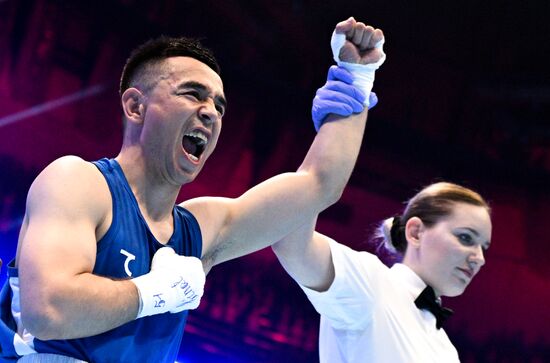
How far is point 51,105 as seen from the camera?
12.5 ft

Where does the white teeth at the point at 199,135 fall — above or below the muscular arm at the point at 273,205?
above

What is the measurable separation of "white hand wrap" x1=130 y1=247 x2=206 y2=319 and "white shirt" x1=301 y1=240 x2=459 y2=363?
0.80 meters

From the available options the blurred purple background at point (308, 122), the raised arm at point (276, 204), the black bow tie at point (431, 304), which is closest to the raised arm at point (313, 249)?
the raised arm at point (276, 204)

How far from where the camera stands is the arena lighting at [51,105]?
3636mm

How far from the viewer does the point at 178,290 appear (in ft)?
3.87

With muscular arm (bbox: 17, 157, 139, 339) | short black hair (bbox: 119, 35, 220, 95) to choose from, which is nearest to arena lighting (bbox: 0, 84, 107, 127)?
short black hair (bbox: 119, 35, 220, 95)

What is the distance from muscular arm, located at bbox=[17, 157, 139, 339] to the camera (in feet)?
3.46

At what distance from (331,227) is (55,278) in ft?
11.6

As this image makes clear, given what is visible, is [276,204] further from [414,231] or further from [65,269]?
[414,231]

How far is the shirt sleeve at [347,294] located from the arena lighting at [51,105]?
87.8 inches

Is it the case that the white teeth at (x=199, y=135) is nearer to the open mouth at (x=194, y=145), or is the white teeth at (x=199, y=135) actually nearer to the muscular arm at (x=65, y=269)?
the open mouth at (x=194, y=145)

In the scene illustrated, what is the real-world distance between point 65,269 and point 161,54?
0.56 metres

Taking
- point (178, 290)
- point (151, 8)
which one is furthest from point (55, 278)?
point (151, 8)

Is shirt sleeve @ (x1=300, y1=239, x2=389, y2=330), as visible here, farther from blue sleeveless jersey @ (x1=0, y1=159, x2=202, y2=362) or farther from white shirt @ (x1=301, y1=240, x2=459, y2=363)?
blue sleeveless jersey @ (x1=0, y1=159, x2=202, y2=362)
